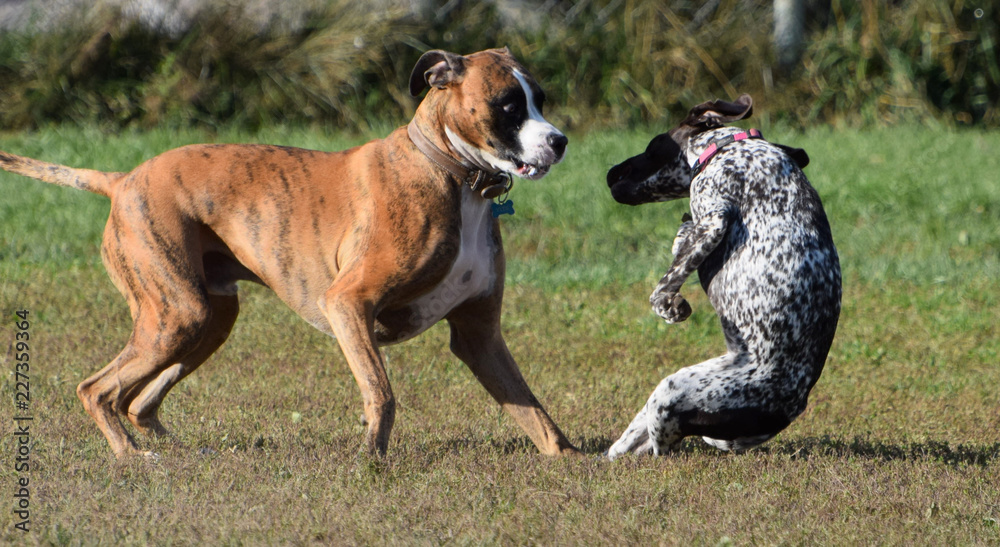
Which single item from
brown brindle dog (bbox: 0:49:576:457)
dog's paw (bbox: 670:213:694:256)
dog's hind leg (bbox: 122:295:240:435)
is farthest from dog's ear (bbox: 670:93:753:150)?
dog's hind leg (bbox: 122:295:240:435)

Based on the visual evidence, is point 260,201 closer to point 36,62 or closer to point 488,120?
point 488,120

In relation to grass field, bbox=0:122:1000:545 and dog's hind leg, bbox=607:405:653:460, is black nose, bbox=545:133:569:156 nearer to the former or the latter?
dog's hind leg, bbox=607:405:653:460

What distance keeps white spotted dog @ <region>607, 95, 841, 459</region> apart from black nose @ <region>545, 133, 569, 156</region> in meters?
0.73

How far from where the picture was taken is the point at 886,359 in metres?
7.62

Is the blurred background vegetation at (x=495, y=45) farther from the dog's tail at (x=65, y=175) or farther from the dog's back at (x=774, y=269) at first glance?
the dog's back at (x=774, y=269)

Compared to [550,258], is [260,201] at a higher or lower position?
higher

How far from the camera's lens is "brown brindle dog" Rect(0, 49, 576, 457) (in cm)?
505

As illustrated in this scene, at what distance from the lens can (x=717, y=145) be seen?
561 centimetres

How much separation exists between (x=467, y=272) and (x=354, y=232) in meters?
0.52

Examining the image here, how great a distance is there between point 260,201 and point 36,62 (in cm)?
948

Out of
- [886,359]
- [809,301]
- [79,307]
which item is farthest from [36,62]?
[809,301]

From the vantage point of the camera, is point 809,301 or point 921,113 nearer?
point 809,301

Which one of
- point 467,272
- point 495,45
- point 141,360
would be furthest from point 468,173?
point 495,45

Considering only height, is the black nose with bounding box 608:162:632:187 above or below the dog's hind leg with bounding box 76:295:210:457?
below
